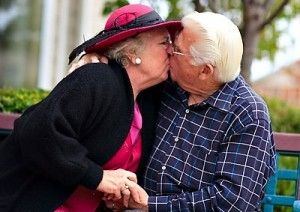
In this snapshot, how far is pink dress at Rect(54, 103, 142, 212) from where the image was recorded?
3.21 metres

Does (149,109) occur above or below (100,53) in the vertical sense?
below

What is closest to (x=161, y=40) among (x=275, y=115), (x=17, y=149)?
(x=17, y=149)

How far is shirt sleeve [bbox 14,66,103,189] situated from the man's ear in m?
0.44

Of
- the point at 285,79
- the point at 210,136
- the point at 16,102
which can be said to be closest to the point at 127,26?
the point at 210,136

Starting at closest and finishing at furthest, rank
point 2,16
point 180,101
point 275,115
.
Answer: point 180,101
point 275,115
point 2,16

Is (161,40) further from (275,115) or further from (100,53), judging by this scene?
(275,115)

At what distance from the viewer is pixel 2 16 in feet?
26.8

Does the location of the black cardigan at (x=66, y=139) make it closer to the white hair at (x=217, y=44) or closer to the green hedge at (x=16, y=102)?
the white hair at (x=217, y=44)

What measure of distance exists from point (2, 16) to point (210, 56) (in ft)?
17.7

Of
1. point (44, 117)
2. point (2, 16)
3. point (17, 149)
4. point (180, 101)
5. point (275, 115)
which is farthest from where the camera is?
point (2, 16)

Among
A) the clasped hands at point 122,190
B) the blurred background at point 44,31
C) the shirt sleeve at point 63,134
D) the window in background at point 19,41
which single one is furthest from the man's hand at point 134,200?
the window in background at point 19,41

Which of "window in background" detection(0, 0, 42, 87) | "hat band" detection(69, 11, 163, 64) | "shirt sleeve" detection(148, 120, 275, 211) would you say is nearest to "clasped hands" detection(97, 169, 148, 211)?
"shirt sleeve" detection(148, 120, 275, 211)

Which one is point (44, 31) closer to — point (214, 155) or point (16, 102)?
point (16, 102)

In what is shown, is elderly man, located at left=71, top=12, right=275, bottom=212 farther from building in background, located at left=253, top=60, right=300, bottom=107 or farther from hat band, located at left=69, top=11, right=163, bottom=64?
building in background, located at left=253, top=60, right=300, bottom=107
